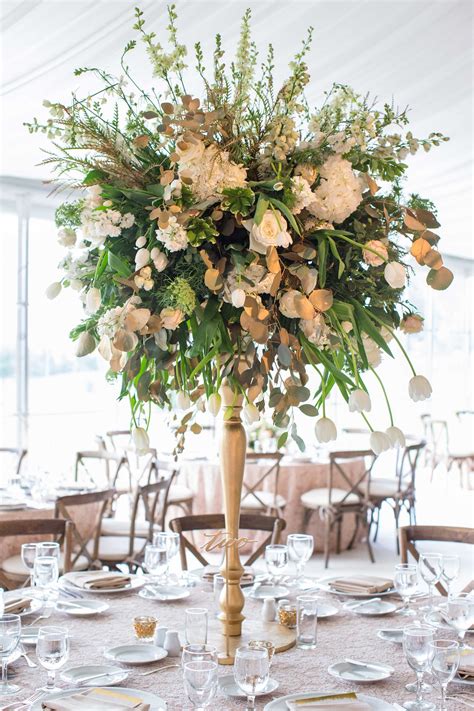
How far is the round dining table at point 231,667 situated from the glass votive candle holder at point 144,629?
0.13 ft

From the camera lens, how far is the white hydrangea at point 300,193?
6.33 ft

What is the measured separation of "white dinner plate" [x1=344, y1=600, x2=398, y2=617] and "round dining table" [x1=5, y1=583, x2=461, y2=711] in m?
0.02

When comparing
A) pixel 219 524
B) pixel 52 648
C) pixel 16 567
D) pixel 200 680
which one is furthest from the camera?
pixel 16 567

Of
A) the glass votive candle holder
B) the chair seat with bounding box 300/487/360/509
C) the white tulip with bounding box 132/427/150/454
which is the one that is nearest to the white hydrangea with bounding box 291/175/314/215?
the white tulip with bounding box 132/427/150/454

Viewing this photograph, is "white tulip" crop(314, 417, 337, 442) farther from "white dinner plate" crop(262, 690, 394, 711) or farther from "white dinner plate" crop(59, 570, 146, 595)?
"white dinner plate" crop(59, 570, 146, 595)

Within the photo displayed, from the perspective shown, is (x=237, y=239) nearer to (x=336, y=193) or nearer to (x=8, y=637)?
(x=336, y=193)

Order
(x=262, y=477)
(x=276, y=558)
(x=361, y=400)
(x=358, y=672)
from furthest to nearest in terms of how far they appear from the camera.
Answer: (x=262, y=477), (x=276, y=558), (x=358, y=672), (x=361, y=400)

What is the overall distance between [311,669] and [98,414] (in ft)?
26.1

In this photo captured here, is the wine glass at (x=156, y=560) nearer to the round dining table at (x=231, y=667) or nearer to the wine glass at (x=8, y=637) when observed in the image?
the round dining table at (x=231, y=667)

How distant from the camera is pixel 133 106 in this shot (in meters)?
2.17

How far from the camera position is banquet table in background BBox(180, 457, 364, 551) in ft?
22.5

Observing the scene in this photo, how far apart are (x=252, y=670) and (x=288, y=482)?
5.20 metres

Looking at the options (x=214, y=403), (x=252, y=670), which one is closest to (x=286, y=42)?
(x=214, y=403)

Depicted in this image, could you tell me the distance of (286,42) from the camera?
18.0 feet
